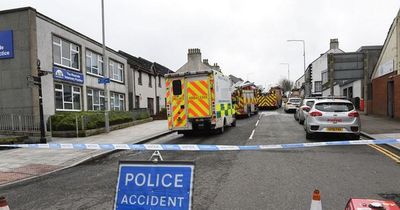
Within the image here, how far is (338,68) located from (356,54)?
1456mm

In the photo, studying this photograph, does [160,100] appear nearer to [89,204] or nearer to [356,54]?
[356,54]

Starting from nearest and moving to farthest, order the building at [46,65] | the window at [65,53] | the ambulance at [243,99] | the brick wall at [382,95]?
the building at [46,65], the window at [65,53], the brick wall at [382,95], the ambulance at [243,99]

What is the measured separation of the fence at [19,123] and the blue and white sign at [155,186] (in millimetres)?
13733

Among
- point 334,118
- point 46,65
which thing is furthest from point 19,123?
point 334,118

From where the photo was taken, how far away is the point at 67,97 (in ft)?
69.1

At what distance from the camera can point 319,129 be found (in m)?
12.9

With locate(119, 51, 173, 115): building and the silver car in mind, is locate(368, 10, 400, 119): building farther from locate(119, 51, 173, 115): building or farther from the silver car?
locate(119, 51, 173, 115): building

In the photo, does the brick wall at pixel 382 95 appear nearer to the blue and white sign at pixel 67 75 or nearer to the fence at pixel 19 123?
the blue and white sign at pixel 67 75

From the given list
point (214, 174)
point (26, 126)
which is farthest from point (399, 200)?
point (26, 126)

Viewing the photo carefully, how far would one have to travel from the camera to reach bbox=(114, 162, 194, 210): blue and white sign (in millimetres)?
3822

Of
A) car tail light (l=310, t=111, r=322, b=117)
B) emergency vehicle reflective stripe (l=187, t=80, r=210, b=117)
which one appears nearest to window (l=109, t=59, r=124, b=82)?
emergency vehicle reflective stripe (l=187, t=80, r=210, b=117)

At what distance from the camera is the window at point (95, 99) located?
23.9 metres

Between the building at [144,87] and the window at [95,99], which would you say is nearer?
the window at [95,99]

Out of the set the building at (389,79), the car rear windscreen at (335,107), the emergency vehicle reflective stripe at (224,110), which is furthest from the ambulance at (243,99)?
the car rear windscreen at (335,107)
